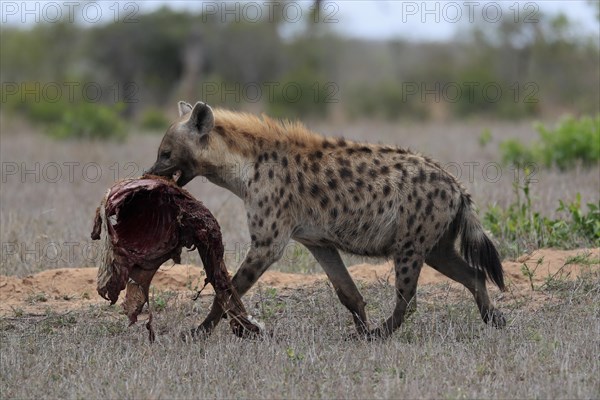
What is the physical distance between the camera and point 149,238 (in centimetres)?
661

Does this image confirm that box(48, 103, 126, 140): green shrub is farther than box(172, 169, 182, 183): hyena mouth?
Yes

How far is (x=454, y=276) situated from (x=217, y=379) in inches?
88.6

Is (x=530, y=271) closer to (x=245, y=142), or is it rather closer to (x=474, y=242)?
(x=474, y=242)

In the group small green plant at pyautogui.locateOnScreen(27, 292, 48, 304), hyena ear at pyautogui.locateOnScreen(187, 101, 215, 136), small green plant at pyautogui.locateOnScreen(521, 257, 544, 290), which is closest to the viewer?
hyena ear at pyautogui.locateOnScreen(187, 101, 215, 136)

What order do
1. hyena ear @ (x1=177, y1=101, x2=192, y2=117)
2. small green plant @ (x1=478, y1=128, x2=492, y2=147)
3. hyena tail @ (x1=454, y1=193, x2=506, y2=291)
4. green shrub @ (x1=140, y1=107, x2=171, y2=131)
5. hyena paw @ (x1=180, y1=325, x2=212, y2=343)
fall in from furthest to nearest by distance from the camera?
green shrub @ (x1=140, y1=107, x2=171, y2=131)
small green plant @ (x1=478, y1=128, x2=492, y2=147)
hyena ear @ (x1=177, y1=101, x2=192, y2=117)
hyena tail @ (x1=454, y1=193, x2=506, y2=291)
hyena paw @ (x1=180, y1=325, x2=212, y2=343)

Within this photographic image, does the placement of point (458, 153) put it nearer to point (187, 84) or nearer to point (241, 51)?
point (187, 84)

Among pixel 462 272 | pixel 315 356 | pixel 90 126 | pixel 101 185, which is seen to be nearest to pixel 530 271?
pixel 462 272

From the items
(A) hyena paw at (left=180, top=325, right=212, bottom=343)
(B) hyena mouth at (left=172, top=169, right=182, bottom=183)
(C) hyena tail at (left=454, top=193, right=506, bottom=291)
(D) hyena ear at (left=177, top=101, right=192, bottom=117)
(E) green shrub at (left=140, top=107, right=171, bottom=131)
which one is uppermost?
(D) hyena ear at (left=177, top=101, right=192, bottom=117)

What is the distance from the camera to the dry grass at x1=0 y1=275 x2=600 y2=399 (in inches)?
211

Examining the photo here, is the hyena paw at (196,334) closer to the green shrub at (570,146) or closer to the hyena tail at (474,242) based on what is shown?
the hyena tail at (474,242)

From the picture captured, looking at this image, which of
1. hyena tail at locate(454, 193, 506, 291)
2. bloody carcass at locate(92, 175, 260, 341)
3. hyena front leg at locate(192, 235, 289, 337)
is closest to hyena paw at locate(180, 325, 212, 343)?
hyena front leg at locate(192, 235, 289, 337)

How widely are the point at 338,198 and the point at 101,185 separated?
7.95 m

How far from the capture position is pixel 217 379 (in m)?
5.60

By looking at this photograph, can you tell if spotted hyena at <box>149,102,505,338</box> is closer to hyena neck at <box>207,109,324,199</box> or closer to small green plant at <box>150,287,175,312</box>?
hyena neck at <box>207,109,324,199</box>
